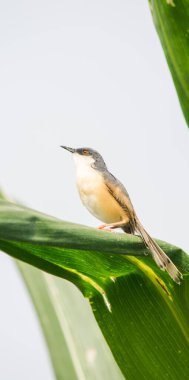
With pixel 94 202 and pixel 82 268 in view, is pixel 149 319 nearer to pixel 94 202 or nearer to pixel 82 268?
pixel 82 268

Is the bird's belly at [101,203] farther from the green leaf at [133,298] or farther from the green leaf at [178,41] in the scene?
the green leaf at [178,41]

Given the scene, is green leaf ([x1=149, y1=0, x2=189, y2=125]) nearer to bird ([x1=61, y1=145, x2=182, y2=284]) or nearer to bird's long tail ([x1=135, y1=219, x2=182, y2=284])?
bird's long tail ([x1=135, y1=219, x2=182, y2=284])

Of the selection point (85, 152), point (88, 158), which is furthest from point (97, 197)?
point (85, 152)

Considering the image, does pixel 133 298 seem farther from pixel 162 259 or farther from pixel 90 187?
pixel 90 187

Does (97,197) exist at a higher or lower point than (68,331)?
higher

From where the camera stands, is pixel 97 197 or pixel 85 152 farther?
pixel 85 152

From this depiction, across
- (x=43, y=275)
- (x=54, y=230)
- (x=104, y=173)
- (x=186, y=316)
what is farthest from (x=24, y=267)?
(x=54, y=230)

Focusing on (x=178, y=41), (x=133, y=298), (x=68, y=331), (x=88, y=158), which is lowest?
(x=68, y=331)

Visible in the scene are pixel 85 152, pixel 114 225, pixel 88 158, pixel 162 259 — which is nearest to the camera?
pixel 162 259
